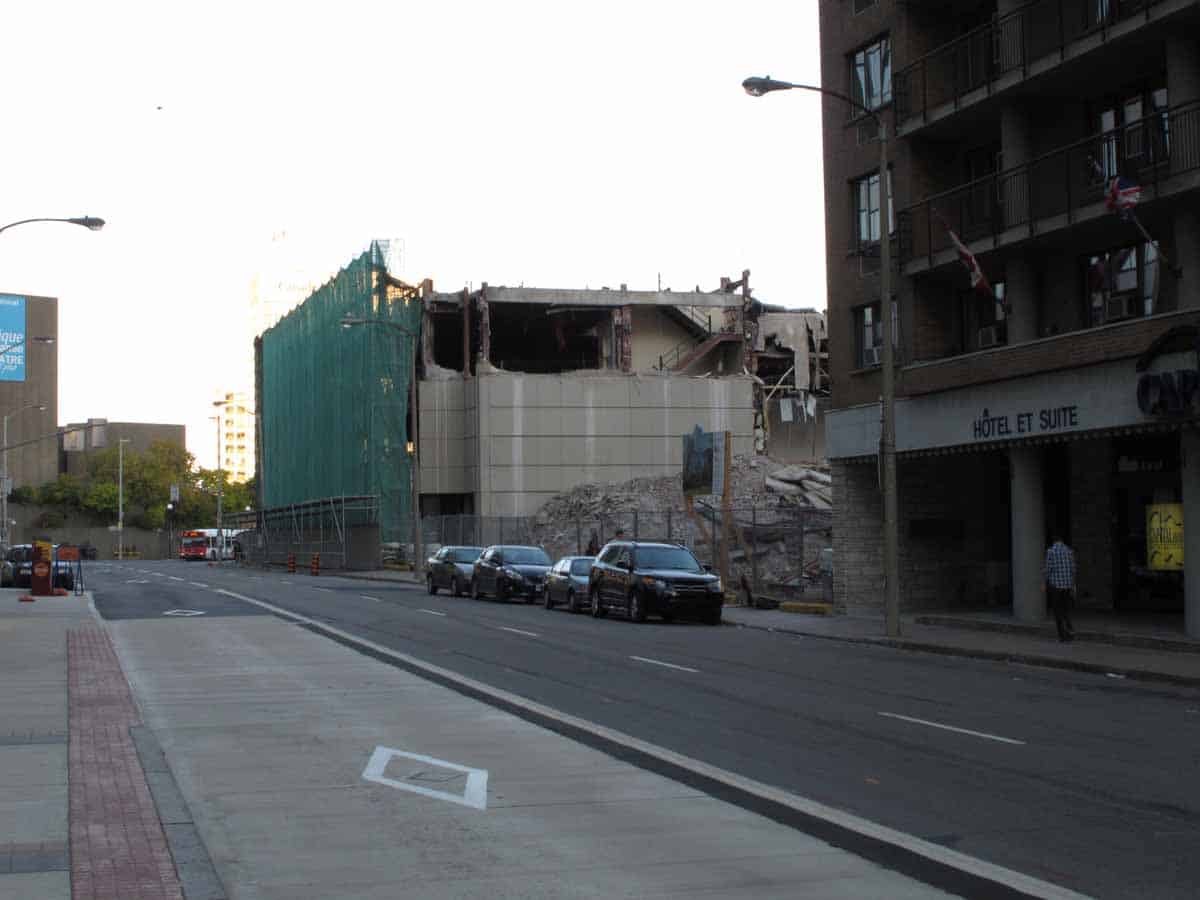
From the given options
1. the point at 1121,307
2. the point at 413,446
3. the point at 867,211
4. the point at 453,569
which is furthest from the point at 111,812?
the point at 413,446

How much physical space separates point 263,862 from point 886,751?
622 cm

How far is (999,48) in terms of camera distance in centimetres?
2941

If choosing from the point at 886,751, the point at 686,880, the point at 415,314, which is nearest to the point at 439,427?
the point at 415,314

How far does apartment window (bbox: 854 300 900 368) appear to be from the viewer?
33.1m

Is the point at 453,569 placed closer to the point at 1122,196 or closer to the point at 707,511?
the point at 707,511

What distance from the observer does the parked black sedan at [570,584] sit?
118 feet

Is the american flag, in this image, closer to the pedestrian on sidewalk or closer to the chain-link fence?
the pedestrian on sidewalk

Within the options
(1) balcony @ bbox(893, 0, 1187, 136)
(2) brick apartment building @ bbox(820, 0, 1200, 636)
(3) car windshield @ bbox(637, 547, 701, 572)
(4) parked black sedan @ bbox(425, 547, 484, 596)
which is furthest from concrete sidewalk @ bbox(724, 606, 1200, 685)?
(4) parked black sedan @ bbox(425, 547, 484, 596)

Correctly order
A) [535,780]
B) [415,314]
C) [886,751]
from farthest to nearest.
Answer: [415,314] → [886,751] → [535,780]

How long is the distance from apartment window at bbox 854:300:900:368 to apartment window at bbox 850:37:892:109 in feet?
15.2

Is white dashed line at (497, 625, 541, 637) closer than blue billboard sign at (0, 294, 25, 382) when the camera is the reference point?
Yes

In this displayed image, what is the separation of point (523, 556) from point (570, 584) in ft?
19.4

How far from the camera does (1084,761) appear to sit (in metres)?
12.2

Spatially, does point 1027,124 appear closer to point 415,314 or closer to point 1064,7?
point 1064,7
